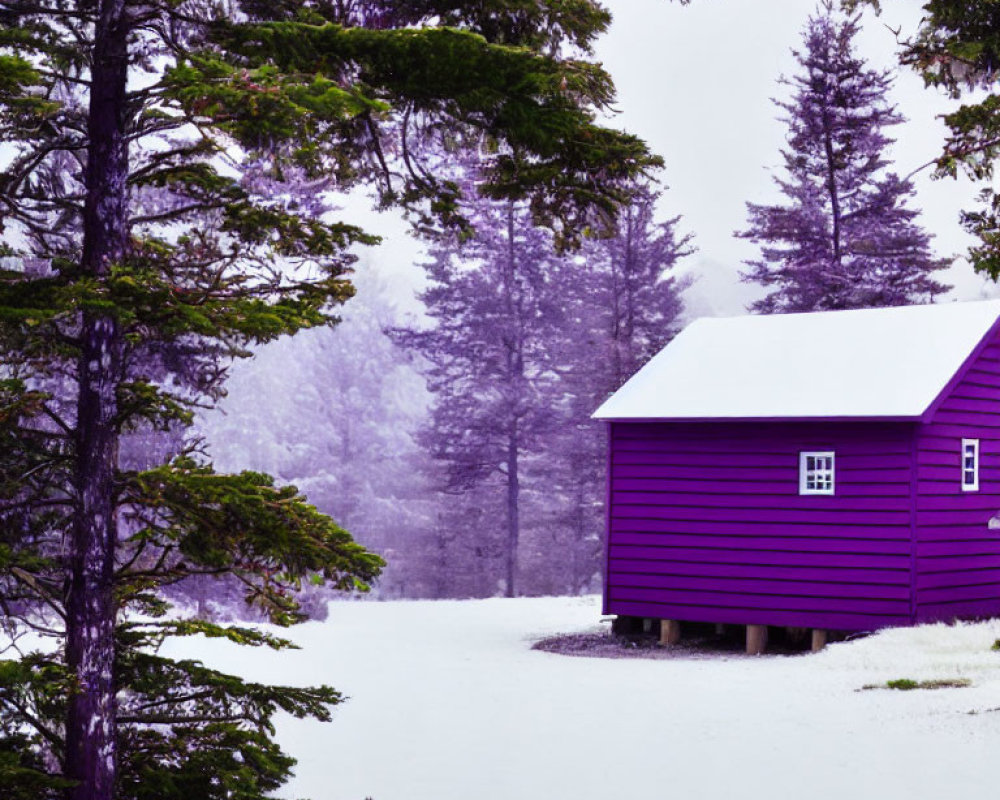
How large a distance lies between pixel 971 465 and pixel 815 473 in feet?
9.85

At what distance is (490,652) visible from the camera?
21938 millimetres

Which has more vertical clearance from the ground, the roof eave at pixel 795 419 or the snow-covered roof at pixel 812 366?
the snow-covered roof at pixel 812 366

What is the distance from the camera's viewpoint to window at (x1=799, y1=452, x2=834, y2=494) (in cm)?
2089

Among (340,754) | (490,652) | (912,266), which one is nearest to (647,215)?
(912,266)

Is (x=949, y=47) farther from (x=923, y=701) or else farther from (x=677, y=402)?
(x=677, y=402)

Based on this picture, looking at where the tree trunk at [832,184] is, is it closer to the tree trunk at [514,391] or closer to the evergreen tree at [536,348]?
the evergreen tree at [536,348]

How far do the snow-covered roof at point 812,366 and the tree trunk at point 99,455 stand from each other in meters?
14.4

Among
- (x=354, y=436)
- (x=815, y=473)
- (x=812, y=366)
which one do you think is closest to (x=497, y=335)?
(x=354, y=436)

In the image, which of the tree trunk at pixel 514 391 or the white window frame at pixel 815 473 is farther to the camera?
the tree trunk at pixel 514 391

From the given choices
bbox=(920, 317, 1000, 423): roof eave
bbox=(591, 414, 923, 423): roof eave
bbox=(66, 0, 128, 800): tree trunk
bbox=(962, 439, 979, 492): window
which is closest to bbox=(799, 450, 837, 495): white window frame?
bbox=(591, 414, 923, 423): roof eave

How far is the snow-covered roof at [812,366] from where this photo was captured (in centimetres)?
2066

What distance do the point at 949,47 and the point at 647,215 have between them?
25923mm

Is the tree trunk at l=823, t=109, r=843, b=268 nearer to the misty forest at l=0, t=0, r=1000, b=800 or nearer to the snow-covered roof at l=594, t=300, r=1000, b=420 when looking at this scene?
the snow-covered roof at l=594, t=300, r=1000, b=420

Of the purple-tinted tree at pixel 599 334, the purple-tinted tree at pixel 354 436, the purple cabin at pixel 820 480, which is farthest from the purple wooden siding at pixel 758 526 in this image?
the purple-tinted tree at pixel 354 436
